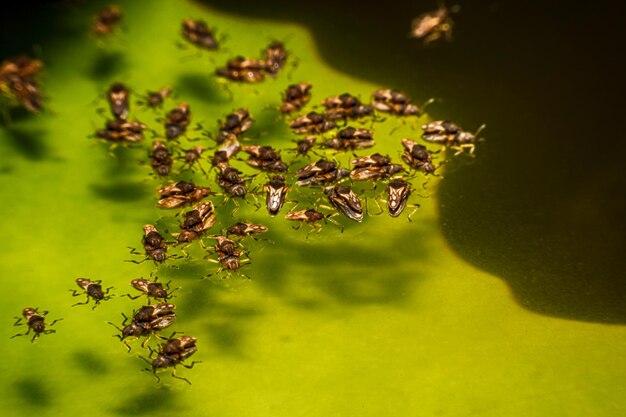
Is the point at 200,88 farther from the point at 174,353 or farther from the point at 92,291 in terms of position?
the point at 174,353

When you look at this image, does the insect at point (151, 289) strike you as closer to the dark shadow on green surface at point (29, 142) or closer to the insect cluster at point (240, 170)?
the insect cluster at point (240, 170)

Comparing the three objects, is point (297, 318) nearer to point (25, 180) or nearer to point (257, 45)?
point (25, 180)

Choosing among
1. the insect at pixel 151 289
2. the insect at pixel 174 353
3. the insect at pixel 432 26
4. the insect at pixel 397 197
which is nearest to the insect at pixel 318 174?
the insect at pixel 397 197

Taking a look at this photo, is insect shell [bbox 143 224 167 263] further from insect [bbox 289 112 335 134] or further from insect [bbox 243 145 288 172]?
insect [bbox 289 112 335 134]

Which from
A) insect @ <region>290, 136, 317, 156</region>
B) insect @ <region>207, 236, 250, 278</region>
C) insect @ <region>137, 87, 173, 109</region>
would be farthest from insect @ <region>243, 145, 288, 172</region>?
insect @ <region>137, 87, 173, 109</region>

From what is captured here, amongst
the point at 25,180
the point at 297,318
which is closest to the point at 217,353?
the point at 297,318

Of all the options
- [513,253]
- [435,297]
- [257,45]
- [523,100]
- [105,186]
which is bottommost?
[435,297]
